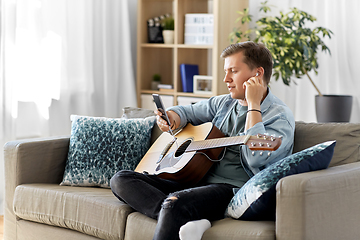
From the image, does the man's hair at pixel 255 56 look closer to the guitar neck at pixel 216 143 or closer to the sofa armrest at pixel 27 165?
the guitar neck at pixel 216 143

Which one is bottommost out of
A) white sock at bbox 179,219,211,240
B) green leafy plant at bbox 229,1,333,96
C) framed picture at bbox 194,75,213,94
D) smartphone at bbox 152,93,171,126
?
white sock at bbox 179,219,211,240

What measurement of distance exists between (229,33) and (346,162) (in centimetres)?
183

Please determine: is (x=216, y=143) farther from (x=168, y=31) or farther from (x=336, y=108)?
(x=168, y=31)

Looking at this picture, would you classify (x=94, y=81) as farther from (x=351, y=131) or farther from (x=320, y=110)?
(x=351, y=131)

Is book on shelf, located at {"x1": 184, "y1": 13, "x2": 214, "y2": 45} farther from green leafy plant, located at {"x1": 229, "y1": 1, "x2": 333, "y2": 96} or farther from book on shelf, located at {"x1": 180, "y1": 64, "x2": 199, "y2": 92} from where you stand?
green leafy plant, located at {"x1": 229, "y1": 1, "x2": 333, "y2": 96}

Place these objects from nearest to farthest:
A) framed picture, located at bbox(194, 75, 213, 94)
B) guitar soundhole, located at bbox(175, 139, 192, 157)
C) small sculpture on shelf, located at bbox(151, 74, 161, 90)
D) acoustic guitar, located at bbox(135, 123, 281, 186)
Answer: acoustic guitar, located at bbox(135, 123, 281, 186)
guitar soundhole, located at bbox(175, 139, 192, 157)
framed picture, located at bbox(194, 75, 213, 94)
small sculpture on shelf, located at bbox(151, 74, 161, 90)

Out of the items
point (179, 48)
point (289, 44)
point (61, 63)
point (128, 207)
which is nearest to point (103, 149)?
point (128, 207)

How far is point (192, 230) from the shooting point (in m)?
1.58

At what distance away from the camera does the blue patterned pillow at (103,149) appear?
2.33 metres

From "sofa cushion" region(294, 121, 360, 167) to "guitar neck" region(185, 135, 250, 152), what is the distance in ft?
1.35

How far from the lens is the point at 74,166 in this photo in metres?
2.36

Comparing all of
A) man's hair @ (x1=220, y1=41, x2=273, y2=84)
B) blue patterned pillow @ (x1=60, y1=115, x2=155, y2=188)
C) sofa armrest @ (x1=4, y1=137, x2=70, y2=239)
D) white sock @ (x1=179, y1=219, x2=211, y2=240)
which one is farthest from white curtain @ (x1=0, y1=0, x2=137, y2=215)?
white sock @ (x1=179, y1=219, x2=211, y2=240)

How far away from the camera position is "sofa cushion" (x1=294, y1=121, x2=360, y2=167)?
1.94m

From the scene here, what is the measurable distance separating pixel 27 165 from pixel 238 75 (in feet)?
3.75
